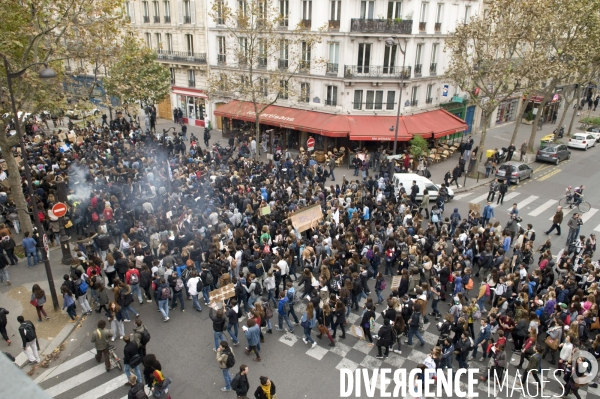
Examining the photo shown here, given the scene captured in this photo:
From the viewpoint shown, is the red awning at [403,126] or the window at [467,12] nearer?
the red awning at [403,126]

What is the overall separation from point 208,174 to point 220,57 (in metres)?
16.6

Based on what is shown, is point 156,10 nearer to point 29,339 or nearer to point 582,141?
point 29,339

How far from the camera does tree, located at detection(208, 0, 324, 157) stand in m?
29.2

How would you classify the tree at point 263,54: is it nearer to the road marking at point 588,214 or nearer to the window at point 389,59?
the window at point 389,59

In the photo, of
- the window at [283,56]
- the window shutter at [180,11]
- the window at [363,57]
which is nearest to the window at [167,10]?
the window shutter at [180,11]

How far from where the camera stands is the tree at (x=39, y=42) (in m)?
15.7

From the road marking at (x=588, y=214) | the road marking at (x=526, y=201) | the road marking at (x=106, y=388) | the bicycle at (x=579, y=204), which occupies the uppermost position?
the road marking at (x=106, y=388)

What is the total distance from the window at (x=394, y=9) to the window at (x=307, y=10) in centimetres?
538

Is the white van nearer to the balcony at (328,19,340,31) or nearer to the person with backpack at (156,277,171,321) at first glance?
the balcony at (328,19,340,31)

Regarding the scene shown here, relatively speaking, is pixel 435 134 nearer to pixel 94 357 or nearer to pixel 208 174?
pixel 208 174

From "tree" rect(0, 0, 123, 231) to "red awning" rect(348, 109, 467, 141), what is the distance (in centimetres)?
1722

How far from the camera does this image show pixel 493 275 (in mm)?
14508

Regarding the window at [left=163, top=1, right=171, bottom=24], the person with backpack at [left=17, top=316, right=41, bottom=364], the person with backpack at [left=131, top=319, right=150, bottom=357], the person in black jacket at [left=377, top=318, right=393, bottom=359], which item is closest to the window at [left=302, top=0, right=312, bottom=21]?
the window at [left=163, top=1, right=171, bottom=24]

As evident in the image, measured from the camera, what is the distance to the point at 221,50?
37.8 m
